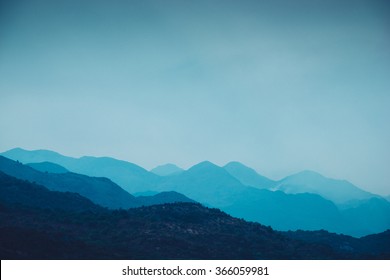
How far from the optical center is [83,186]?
10050cm

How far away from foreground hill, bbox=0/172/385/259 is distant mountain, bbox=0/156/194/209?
49.0 metres

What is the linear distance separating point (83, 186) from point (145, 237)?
70.1 metres

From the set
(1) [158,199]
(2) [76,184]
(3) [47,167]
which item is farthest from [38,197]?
(3) [47,167]

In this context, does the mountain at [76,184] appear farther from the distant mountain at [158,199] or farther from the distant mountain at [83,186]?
the distant mountain at [158,199]

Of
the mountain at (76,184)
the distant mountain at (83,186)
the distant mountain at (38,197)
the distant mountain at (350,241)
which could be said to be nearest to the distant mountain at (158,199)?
the distant mountain at (83,186)

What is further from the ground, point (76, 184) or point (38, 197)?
point (76, 184)

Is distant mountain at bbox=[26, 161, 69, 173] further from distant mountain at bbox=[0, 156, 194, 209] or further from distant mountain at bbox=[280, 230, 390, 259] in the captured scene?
distant mountain at bbox=[280, 230, 390, 259]

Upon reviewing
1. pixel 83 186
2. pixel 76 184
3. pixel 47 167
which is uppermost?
pixel 47 167

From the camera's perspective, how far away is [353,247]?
54812mm

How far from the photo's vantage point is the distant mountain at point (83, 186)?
9206 cm

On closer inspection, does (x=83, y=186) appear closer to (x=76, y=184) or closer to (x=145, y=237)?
(x=76, y=184)

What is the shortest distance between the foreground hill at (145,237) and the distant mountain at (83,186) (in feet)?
161

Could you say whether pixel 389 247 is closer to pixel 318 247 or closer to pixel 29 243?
pixel 318 247

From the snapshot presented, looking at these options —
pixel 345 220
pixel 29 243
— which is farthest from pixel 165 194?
pixel 345 220
